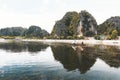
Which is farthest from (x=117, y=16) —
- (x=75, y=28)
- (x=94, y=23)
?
(x=75, y=28)

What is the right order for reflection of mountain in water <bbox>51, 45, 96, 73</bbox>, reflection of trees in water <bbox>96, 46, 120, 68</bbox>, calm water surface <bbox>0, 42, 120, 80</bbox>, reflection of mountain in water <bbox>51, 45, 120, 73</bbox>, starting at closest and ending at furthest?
1. calm water surface <bbox>0, 42, 120, 80</bbox>
2. reflection of mountain in water <bbox>51, 45, 96, 73</bbox>
3. reflection of mountain in water <bbox>51, 45, 120, 73</bbox>
4. reflection of trees in water <bbox>96, 46, 120, 68</bbox>

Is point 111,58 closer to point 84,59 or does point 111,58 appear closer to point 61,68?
point 84,59

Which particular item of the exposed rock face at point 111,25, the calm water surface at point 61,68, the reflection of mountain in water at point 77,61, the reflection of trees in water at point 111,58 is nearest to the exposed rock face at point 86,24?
the exposed rock face at point 111,25

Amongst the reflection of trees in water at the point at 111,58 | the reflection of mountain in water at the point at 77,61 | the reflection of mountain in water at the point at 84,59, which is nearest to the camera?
the reflection of mountain in water at the point at 77,61

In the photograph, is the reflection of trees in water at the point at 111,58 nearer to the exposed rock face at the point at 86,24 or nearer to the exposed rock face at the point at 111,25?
the exposed rock face at the point at 111,25

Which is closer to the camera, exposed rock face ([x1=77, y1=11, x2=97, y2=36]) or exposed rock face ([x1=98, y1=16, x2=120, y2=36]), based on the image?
exposed rock face ([x1=98, y1=16, x2=120, y2=36])

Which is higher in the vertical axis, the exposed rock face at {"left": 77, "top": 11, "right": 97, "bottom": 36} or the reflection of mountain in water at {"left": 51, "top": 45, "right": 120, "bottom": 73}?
the exposed rock face at {"left": 77, "top": 11, "right": 97, "bottom": 36}

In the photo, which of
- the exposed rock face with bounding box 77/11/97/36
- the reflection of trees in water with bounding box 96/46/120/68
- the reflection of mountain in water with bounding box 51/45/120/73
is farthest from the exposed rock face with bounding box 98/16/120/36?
the reflection of mountain in water with bounding box 51/45/120/73

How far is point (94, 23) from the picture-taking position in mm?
195500

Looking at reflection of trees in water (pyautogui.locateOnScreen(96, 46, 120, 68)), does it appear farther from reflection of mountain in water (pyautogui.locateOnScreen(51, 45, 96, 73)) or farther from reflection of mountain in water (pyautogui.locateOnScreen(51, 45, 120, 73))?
reflection of mountain in water (pyautogui.locateOnScreen(51, 45, 96, 73))

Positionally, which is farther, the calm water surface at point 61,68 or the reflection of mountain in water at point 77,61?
the reflection of mountain in water at point 77,61

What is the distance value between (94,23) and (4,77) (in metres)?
177

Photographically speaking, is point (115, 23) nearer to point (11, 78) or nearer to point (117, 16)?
point (117, 16)

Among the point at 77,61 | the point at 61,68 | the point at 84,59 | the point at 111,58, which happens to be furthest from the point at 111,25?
the point at 61,68
